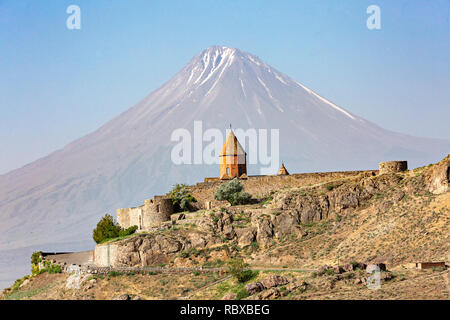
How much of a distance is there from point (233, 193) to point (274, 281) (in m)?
14.5

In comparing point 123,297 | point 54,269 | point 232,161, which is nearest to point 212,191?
point 232,161

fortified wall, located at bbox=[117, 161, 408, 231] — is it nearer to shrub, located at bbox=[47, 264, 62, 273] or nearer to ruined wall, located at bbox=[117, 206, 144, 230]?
ruined wall, located at bbox=[117, 206, 144, 230]

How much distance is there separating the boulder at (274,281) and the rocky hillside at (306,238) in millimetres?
322

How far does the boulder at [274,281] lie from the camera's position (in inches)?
1699

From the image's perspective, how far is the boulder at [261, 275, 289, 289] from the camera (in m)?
43.2

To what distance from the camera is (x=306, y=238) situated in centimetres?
5059

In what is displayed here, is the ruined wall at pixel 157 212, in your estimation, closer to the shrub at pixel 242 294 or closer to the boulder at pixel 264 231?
the boulder at pixel 264 231

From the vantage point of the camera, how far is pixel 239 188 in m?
57.7

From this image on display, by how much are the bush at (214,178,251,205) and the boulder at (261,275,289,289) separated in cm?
1303

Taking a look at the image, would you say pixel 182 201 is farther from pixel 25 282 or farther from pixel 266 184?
pixel 25 282
